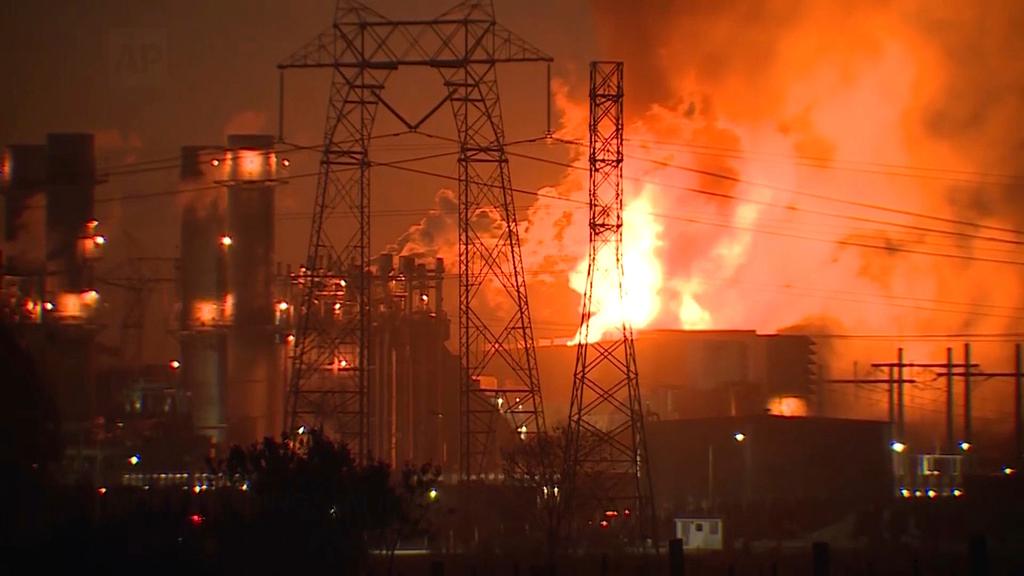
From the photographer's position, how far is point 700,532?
42031 mm

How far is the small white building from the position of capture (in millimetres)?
41375

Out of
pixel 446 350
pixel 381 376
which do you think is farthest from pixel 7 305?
pixel 446 350

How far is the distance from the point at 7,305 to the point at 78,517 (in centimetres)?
2167

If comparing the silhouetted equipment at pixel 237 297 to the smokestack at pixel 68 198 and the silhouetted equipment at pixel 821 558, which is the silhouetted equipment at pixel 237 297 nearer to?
the smokestack at pixel 68 198

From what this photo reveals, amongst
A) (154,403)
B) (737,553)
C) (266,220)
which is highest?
(266,220)

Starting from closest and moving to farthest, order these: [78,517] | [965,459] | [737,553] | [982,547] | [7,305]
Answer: [982,547], [78,517], [737,553], [7,305], [965,459]

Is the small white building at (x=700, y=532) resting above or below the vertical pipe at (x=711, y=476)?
below

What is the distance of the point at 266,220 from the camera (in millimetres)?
52938

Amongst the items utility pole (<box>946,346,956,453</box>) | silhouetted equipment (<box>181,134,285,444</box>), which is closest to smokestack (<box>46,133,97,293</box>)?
silhouetted equipment (<box>181,134,285,444</box>)

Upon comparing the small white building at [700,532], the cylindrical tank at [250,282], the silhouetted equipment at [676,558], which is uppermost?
the cylindrical tank at [250,282]

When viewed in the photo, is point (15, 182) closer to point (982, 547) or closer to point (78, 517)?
point (78, 517)

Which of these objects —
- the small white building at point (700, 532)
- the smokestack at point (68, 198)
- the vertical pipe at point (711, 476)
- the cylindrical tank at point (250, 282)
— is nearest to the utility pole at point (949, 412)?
the vertical pipe at point (711, 476)

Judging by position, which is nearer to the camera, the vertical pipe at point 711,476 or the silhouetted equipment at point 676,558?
the silhouetted equipment at point 676,558

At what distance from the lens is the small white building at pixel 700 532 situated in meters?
41.4
